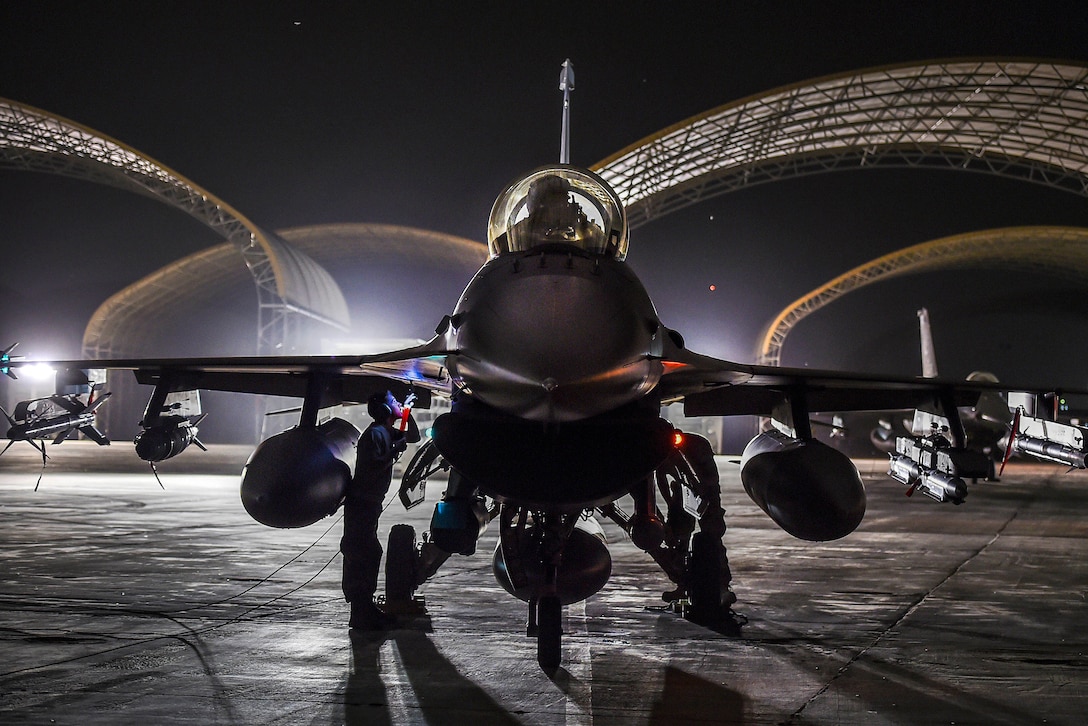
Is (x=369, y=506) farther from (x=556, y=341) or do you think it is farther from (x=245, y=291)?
(x=245, y=291)

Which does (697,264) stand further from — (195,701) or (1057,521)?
(195,701)

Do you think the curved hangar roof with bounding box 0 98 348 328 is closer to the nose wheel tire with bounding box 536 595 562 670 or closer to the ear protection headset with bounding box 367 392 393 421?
the ear protection headset with bounding box 367 392 393 421

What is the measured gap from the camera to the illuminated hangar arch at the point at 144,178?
25.2 metres

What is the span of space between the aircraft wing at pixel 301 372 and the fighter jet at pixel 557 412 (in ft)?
0.08

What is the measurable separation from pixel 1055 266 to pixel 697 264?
54.4ft

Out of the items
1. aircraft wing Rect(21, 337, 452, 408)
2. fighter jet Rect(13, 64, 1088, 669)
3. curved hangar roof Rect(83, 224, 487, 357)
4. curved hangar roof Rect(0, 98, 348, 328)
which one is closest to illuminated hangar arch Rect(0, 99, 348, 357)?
curved hangar roof Rect(0, 98, 348, 328)

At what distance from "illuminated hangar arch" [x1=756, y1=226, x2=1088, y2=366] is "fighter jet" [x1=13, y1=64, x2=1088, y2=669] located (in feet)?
97.0

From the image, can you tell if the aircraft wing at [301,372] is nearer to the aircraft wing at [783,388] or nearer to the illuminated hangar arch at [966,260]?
the aircraft wing at [783,388]

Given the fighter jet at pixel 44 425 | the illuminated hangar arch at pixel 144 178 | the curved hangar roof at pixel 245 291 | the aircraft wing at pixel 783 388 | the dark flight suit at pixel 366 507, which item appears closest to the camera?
the aircraft wing at pixel 783 388

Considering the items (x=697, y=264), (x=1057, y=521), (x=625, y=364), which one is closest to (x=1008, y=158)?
(x=697, y=264)

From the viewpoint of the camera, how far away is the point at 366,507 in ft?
19.6

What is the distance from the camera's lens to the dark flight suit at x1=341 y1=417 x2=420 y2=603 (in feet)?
19.2

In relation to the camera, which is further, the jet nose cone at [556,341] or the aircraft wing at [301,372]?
the aircraft wing at [301,372]

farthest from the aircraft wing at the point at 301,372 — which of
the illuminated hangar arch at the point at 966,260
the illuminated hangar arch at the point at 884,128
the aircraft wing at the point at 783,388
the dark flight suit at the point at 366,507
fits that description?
the illuminated hangar arch at the point at 966,260
